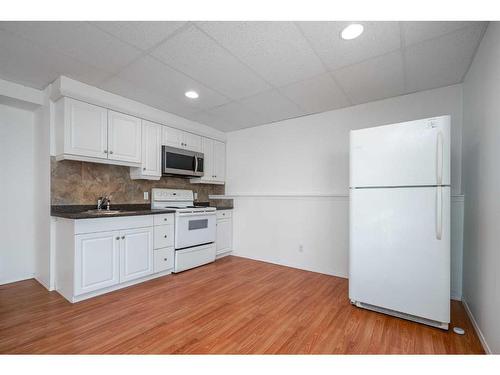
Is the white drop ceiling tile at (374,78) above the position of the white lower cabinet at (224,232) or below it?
above

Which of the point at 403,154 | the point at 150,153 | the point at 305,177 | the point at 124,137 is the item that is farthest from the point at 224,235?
the point at 403,154

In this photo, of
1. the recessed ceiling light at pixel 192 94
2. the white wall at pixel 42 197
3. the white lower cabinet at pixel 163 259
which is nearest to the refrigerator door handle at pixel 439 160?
the recessed ceiling light at pixel 192 94

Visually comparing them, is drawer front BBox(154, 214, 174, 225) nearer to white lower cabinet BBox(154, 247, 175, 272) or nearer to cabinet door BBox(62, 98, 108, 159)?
white lower cabinet BBox(154, 247, 175, 272)

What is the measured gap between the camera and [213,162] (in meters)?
4.08

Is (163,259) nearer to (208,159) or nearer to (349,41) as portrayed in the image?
(208,159)

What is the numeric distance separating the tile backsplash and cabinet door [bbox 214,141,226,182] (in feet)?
3.18

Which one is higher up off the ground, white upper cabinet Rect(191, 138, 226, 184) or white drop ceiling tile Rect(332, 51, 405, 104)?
white drop ceiling tile Rect(332, 51, 405, 104)

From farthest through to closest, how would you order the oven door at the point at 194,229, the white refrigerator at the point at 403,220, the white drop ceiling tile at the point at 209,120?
the white drop ceiling tile at the point at 209,120, the oven door at the point at 194,229, the white refrigerator at the point at 403,220

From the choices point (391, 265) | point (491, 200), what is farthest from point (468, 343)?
point (491, 200)

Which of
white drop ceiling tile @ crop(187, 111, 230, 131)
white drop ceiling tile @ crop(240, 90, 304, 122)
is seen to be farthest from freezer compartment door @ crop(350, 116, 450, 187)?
white drop ceiling tile @ crop(187, 111, 230, 131)

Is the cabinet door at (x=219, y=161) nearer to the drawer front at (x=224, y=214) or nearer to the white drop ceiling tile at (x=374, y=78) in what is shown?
the drawer front at (x=224, y=214)

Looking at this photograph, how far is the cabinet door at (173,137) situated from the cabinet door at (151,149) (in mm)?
93

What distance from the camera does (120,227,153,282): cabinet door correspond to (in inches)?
101

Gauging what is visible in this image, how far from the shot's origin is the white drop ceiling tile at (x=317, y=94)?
2424 millimetres
